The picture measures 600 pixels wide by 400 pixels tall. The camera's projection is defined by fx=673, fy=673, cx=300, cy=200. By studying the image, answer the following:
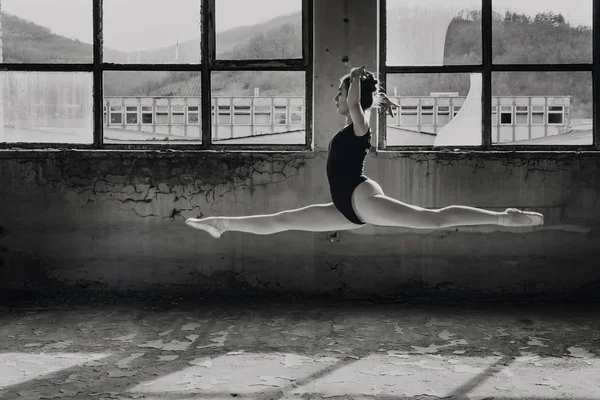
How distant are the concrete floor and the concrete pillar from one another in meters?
1.66

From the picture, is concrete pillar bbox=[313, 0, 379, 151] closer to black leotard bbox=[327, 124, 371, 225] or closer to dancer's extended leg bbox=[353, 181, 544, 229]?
black leotard bbox=[327, 124, 371, 225]

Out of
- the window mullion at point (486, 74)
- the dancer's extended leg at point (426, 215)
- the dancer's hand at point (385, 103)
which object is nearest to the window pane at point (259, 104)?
the window mullion at point (486, 74)

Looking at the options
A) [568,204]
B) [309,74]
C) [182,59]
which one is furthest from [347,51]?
[568,204]

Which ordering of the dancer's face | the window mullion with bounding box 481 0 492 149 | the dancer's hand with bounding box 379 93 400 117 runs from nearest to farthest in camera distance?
the dancer's face → the dancer's hand with bounding box 379 93 400 117 → the window mullion with bounding box 481 0 492 149

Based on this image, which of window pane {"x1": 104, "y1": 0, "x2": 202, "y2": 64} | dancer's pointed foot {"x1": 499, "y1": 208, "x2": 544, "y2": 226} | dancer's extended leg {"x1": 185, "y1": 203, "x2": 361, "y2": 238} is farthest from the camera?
window pane {"x1": 104, "y1": 0, "x2": 202, "y2": 64}

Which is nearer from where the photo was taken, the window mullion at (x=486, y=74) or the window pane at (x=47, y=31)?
the window mullion at (x=486, y=74)

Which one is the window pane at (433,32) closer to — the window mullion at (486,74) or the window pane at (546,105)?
the window mullion at (486,74)

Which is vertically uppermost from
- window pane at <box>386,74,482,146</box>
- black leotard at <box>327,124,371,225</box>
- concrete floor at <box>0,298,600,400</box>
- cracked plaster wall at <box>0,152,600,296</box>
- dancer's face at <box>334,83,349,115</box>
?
window pane at <box>386,74,482,146</box>

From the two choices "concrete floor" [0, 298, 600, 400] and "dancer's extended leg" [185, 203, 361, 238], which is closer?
"dancer's extended leg" [185, 203, 361, 238]

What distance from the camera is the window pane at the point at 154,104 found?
539 centimetres

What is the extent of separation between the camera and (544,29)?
5277mm

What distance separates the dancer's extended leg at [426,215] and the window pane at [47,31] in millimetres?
3385

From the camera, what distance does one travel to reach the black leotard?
9.70 feet

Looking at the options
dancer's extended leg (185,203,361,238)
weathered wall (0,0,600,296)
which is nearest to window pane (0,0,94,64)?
weathered wall (0,0,600,296)
